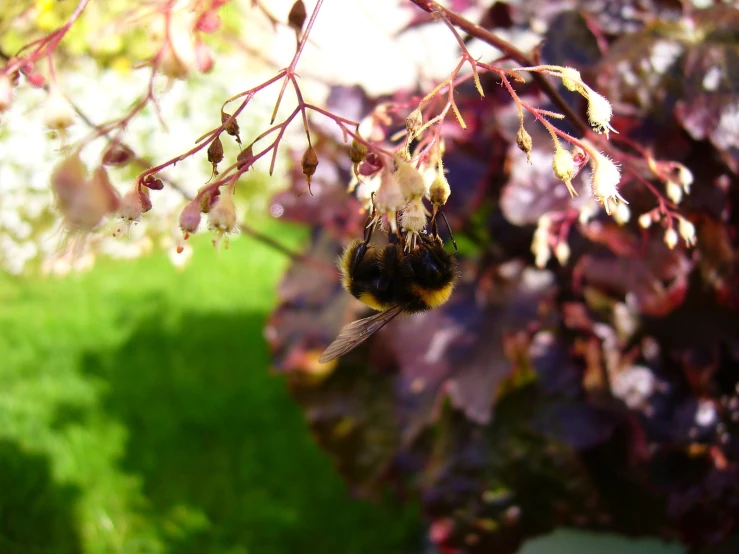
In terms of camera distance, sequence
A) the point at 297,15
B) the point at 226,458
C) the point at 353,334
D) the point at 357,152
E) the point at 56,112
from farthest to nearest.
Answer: the point at 226,458
the point at 353,334
the point at 297,15
the point at 357,152
the point at 56,112

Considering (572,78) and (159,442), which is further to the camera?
(159,442)

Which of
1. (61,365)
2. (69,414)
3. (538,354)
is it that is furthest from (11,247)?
(538,354)

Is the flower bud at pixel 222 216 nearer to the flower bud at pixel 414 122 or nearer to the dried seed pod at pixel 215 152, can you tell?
the dried seed pod at pixel 215 152

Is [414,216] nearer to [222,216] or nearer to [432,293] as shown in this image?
[222,216]

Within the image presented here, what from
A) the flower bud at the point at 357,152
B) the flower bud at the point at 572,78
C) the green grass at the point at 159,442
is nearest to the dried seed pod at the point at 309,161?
the flower bud at the point at 357,152

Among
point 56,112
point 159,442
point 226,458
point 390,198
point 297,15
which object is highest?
point 159,442

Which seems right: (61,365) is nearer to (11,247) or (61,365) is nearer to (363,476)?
(363,476)

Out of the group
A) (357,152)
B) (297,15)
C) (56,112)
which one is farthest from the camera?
(297,15)

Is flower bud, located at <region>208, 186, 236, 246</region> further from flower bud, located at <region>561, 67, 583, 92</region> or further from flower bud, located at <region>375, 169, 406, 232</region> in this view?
flower bud, located at <region>561, 67, 583, 92</region>

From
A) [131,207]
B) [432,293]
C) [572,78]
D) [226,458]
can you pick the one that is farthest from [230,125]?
[226,458]
